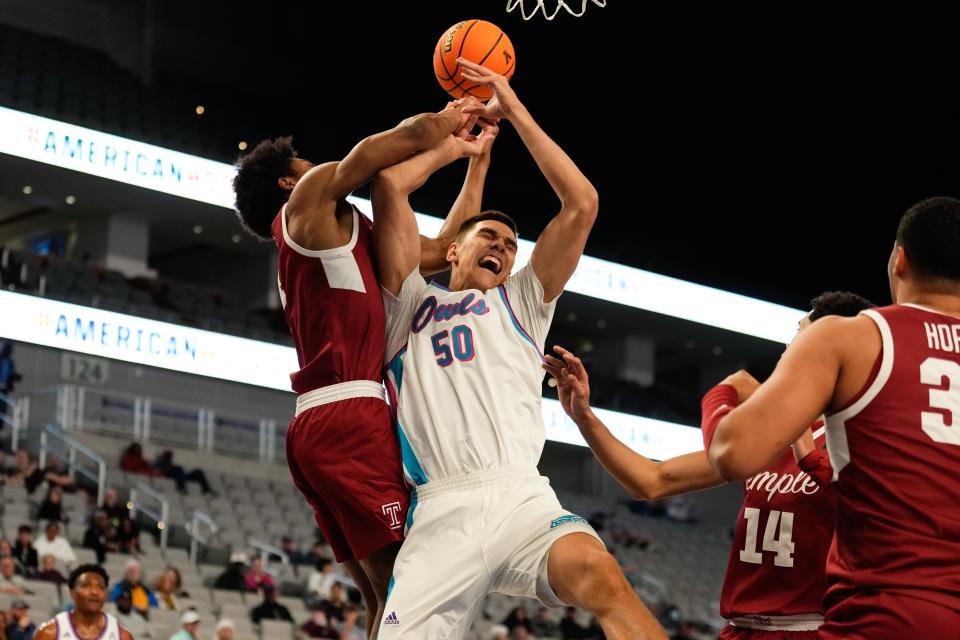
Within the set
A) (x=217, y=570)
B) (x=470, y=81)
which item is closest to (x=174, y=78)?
(x=217, y=570)

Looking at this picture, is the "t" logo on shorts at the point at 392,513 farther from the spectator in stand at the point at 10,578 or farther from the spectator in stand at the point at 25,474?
the spectator in stand at the point at 25,474

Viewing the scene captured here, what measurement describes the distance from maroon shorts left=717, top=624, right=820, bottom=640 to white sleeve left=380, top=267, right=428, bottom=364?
183 cm

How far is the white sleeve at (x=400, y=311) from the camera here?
191 inches

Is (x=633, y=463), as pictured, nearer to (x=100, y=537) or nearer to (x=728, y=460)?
(x=728, y=460)

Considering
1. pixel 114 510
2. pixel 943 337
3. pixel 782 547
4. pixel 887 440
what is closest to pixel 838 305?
pixel 782 547

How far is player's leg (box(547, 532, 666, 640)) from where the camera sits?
3.89 meters

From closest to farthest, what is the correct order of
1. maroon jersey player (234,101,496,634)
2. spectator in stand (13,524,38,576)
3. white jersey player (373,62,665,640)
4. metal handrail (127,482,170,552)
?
white jersey player (373,62,665,640)
maroon jersey player (234,101,496,634)
spectator in stand (13,524,38,576)
metal handrail (127,482,170,552)

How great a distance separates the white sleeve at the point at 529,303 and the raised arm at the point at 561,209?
3 cm

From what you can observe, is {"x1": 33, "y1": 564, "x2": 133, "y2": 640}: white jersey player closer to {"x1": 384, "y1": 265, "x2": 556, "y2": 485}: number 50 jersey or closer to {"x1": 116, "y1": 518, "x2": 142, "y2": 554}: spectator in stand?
{"x1": 384, "y1": 265, "x2": 556, "y2": 485}: number 50 jersey

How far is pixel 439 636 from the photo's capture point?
422 cm

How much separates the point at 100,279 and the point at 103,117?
314 centimetres

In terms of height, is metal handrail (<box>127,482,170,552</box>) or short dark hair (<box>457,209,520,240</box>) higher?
metal handrail (<box>127,482,170,552</box>)

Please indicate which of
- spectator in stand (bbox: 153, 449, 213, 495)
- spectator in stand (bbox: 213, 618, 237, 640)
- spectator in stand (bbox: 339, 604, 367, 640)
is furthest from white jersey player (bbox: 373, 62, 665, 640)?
spectator in stand (bbox: 153, 449, 213, 495)

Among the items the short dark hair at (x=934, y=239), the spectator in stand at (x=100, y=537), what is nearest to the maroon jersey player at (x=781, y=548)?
the short dark hair at (x=934, y=239)
